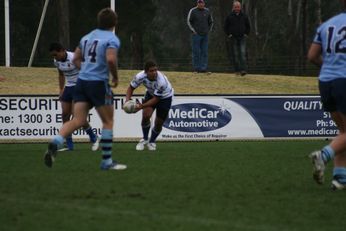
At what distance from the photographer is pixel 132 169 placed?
1191 cm

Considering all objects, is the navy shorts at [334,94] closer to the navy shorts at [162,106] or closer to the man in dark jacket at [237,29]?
the navy shorts at [162,106]

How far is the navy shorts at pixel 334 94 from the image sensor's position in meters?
9.36

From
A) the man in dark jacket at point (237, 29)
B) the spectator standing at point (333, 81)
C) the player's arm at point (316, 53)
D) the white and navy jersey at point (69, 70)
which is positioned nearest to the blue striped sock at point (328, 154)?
the spectator standing at point (333, 81)

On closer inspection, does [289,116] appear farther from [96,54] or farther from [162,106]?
[96,54]

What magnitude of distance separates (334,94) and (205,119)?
1201 centimetres

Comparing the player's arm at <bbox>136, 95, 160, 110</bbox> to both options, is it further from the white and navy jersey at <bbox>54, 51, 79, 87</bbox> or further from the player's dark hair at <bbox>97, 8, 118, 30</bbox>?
the player's dark hair at <bbox>97, 8, 118, 30</bbox>

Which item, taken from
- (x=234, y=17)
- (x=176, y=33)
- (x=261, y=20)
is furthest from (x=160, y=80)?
(x=176, y=33)

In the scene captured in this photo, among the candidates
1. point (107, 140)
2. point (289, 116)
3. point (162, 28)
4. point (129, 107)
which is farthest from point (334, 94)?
point (162, 28)

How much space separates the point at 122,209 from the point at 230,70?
2936cm

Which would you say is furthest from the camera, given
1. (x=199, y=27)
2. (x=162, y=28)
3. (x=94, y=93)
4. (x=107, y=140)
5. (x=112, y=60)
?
(x=162, y=28)

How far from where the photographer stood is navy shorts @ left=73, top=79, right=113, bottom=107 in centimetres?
1130

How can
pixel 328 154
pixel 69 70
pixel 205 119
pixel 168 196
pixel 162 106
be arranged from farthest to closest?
pixel 205 119, pixel 162 106, pixel 69 70, pixel 328 154, pixel 168 196

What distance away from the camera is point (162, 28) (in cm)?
7125

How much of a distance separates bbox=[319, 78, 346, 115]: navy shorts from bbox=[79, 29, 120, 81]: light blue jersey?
3029 millimetres
